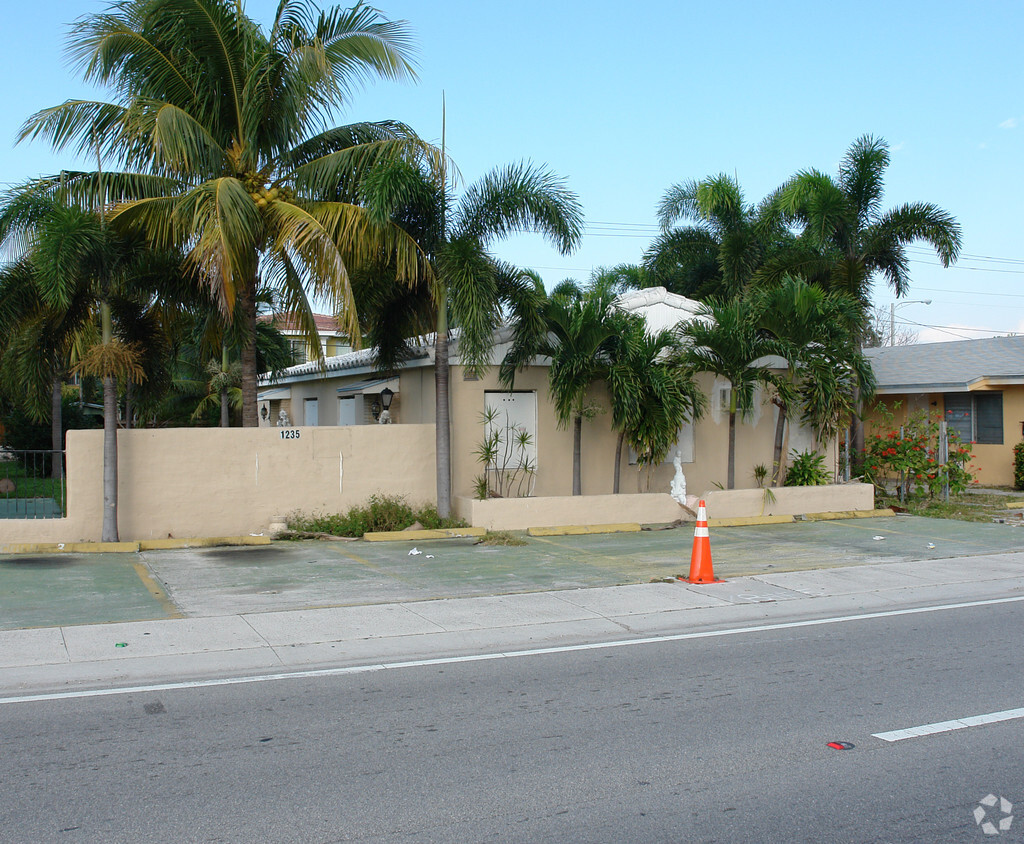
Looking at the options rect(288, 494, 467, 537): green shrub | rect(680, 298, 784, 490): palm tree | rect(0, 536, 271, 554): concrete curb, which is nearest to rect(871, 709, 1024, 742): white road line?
rect(288, 494, 467, 537): green shrub

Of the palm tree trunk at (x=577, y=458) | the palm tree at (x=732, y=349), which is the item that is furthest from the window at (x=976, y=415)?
the palm tree trunk at (x=577, y=458)

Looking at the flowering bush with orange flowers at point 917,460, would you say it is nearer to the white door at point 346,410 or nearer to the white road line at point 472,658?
the white road line at point 472,658

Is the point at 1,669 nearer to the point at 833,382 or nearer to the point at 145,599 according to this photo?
the point at 145,599

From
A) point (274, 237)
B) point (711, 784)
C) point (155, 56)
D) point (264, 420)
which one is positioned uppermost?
point (155, 56)

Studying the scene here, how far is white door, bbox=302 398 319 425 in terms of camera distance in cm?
2331

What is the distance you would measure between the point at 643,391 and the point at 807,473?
177 inches

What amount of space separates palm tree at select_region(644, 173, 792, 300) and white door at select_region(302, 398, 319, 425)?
1070cm

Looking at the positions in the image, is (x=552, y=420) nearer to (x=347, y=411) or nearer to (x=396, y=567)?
(x=347, y=411)

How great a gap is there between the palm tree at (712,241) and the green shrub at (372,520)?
11871 millimetres

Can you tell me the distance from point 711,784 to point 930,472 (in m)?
15.8

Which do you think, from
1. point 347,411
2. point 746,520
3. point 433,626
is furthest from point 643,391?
point 433,626

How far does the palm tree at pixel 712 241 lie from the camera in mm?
23734

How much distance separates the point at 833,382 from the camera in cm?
1719

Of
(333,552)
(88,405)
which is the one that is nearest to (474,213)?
(333,552)
